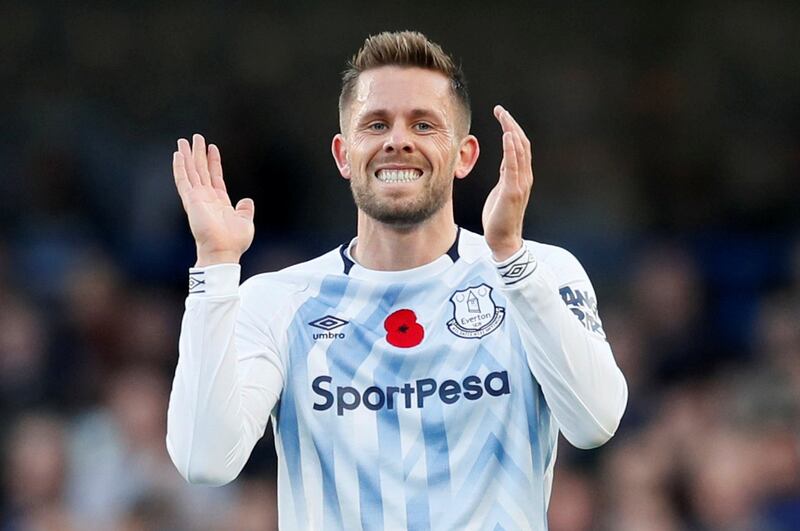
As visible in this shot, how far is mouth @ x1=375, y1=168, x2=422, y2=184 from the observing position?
485 centimetres

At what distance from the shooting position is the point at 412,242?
16.4ft

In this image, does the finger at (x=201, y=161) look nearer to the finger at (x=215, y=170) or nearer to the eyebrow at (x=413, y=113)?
the finger at (x=215, y=170)

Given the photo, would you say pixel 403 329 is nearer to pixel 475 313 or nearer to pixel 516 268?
pixel 475 313

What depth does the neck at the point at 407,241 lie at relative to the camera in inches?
197

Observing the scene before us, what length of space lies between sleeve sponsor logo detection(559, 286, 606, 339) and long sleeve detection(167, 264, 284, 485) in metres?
1.06

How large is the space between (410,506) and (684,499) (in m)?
4.53

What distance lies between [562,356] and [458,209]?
22.5 ft

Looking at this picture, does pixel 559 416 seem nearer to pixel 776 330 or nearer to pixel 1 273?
pixel 776 330

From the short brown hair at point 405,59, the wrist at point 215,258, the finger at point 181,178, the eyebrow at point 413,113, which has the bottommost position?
the wrist at point 215,258

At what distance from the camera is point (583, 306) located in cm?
470

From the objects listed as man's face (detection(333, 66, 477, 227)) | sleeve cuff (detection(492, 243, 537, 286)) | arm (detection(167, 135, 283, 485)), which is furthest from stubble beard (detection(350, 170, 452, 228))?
sleeve cuff (detection(492, 243, 537, 286))

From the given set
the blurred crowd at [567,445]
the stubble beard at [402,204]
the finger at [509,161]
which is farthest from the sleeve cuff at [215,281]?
the blurred crowd at [567,445]

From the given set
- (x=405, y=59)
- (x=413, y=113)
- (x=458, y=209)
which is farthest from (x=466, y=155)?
(x=458, y=209)

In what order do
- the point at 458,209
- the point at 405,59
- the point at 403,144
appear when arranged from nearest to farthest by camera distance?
the point at 403,144
the point at 405,59
the point at 458,209
